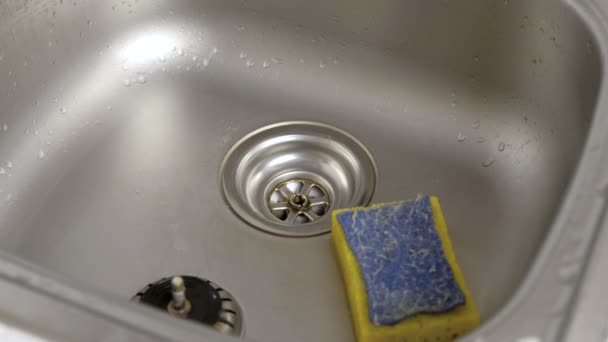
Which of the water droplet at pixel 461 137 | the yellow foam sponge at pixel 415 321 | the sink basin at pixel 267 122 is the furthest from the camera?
the water droplet at pixel 461 137

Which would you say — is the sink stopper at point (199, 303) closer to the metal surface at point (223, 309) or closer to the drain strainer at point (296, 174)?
the metal surface at point (223, 309)

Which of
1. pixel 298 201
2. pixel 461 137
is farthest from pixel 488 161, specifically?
pixel 298 201

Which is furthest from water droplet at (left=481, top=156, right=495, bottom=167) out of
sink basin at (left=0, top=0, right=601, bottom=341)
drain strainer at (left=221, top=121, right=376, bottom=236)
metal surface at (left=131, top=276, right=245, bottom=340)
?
metal surface at (left=131, top=276, right=245, bottom=340)

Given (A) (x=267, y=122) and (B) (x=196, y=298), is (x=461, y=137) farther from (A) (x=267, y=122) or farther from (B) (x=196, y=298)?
(B) (x=196, y=298)

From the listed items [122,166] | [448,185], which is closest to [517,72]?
[448,185]

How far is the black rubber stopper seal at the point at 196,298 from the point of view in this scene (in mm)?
687

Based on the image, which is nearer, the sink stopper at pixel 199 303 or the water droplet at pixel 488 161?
the sink stopper at pixel 199 303

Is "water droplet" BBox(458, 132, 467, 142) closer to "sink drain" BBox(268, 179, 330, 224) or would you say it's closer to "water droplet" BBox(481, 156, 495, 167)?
"water droplet" BBox(481, 156, 495, 167)

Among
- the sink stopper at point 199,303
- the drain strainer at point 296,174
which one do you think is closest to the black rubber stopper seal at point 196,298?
the sink stopper at point 199,303

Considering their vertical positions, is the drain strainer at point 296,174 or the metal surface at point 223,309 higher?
the drain strainer at point 296,174

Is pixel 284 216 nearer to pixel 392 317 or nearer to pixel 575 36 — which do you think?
pixel 392 317

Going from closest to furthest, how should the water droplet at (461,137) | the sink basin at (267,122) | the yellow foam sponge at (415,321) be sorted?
the yellow foam sponge at (415,321) < the sink basin at (267,122) < the water droplet at (461,137)

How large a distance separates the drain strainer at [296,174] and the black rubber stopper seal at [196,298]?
0.13 m

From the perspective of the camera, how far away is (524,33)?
80 centimetres
